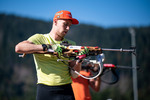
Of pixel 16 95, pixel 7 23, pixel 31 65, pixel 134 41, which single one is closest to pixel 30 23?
pixel 7 23

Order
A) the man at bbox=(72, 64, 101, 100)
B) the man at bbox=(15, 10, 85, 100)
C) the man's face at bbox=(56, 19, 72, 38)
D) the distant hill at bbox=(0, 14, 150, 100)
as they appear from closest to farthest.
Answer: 1. the man at bbox=(15, 10, 85, 100)
2. the man's face at bbox=(56, 19, 72, 38)
3. the man at bbox=(72, 64, 101, 100)
4. the distant hill at bbox=(0, 14, 150, 100)

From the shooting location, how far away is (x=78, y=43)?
683 inches

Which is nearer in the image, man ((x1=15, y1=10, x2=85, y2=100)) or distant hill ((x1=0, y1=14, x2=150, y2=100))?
man ((x1=15, y1=10, x2=85, y2=100))

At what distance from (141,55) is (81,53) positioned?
1686cm

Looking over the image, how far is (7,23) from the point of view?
698 inches

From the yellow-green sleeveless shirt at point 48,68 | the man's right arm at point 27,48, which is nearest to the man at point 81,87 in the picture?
the yellow-green sleeveless shirt at point 48,68

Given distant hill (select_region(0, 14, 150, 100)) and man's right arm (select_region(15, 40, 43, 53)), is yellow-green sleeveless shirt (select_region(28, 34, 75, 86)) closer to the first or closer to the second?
man's right arm (select_region(15, 40, 43, 53))

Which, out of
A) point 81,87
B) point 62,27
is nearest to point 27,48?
point 62,27

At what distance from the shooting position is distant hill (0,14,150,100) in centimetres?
1672

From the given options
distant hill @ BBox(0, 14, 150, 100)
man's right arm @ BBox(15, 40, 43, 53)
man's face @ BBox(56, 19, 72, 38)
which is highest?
man's face @ BBox(56, 19, 72, 38)

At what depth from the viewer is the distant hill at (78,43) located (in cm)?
1672

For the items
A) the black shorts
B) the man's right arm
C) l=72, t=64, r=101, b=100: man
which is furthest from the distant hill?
the man's right arm

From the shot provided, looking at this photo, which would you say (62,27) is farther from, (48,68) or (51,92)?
(51,92)

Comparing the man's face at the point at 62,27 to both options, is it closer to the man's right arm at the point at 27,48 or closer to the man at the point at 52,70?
the man at the point at 52,70
